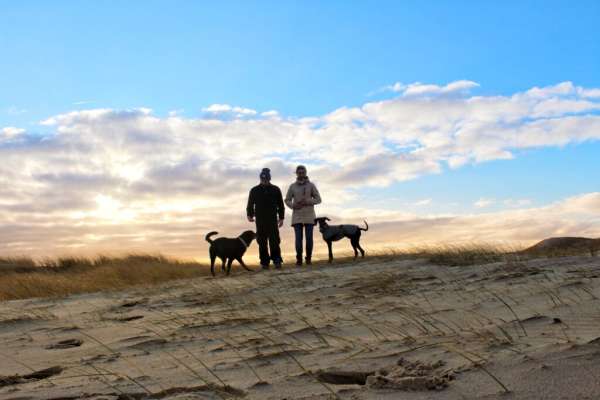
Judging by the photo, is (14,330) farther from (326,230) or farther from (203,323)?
(326,230)

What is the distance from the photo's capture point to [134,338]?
17.8 feet

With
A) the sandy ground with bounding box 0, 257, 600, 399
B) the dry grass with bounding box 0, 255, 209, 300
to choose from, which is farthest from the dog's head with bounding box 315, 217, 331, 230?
the sandy ground with bounding box 0, 257, 600, 399

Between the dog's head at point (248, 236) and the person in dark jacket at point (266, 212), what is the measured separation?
11 cm

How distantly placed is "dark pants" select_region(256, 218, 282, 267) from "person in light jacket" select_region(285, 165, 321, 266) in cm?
49

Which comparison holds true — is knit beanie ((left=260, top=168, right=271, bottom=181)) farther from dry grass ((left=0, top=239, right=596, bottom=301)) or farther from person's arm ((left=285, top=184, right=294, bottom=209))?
dry grass ((left=0, top=239, right=596, bottom=301))

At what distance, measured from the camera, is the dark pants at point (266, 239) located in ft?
42.2

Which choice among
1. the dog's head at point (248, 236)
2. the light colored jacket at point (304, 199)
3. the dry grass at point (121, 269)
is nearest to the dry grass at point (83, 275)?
the dry grass at point (121, 269)

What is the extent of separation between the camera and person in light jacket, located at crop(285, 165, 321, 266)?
41.1 feet

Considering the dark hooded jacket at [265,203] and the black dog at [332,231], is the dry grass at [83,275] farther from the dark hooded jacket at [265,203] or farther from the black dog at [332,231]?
the black dog at [332,231]

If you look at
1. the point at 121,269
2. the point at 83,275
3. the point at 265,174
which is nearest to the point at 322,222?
the point at 265,174

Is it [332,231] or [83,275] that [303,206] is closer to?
[332,231]

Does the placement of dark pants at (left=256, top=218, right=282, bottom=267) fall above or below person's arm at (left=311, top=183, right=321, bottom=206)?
below

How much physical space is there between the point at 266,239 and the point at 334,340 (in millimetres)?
8345

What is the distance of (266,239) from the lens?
12.9 metres
